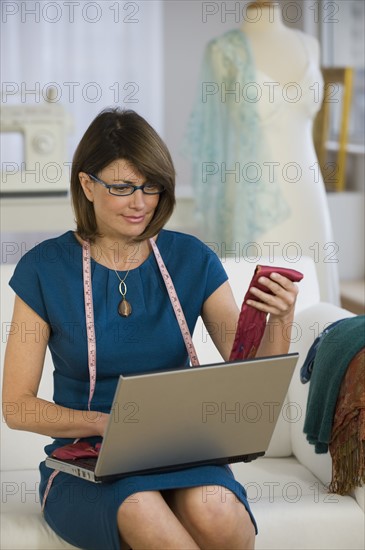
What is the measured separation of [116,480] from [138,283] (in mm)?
413

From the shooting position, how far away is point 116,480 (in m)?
1.60

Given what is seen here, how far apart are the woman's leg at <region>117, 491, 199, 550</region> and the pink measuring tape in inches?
9.8

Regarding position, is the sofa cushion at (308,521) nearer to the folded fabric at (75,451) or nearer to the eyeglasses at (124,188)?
the folded fabric at (75,451)

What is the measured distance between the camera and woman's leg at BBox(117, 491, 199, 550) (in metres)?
1.52

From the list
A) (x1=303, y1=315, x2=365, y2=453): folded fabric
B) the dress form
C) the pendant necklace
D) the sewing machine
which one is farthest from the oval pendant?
the dress form

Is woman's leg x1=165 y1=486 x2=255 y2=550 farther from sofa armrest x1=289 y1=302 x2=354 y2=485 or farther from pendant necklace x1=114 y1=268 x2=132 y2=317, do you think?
sofa armrest x1=289 y1=302 x2=354 y2=485

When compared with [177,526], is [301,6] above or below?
above

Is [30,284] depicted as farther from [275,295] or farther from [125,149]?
[275,295]

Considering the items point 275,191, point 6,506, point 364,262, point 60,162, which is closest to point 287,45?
point 275,191

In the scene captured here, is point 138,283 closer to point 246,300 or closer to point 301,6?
point 246,300

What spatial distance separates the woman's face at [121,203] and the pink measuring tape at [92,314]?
0.23 ft

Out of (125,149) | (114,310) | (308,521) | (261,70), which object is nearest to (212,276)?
(114,310)

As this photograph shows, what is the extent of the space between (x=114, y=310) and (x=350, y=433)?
55 cm

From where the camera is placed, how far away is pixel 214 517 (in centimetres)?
156
